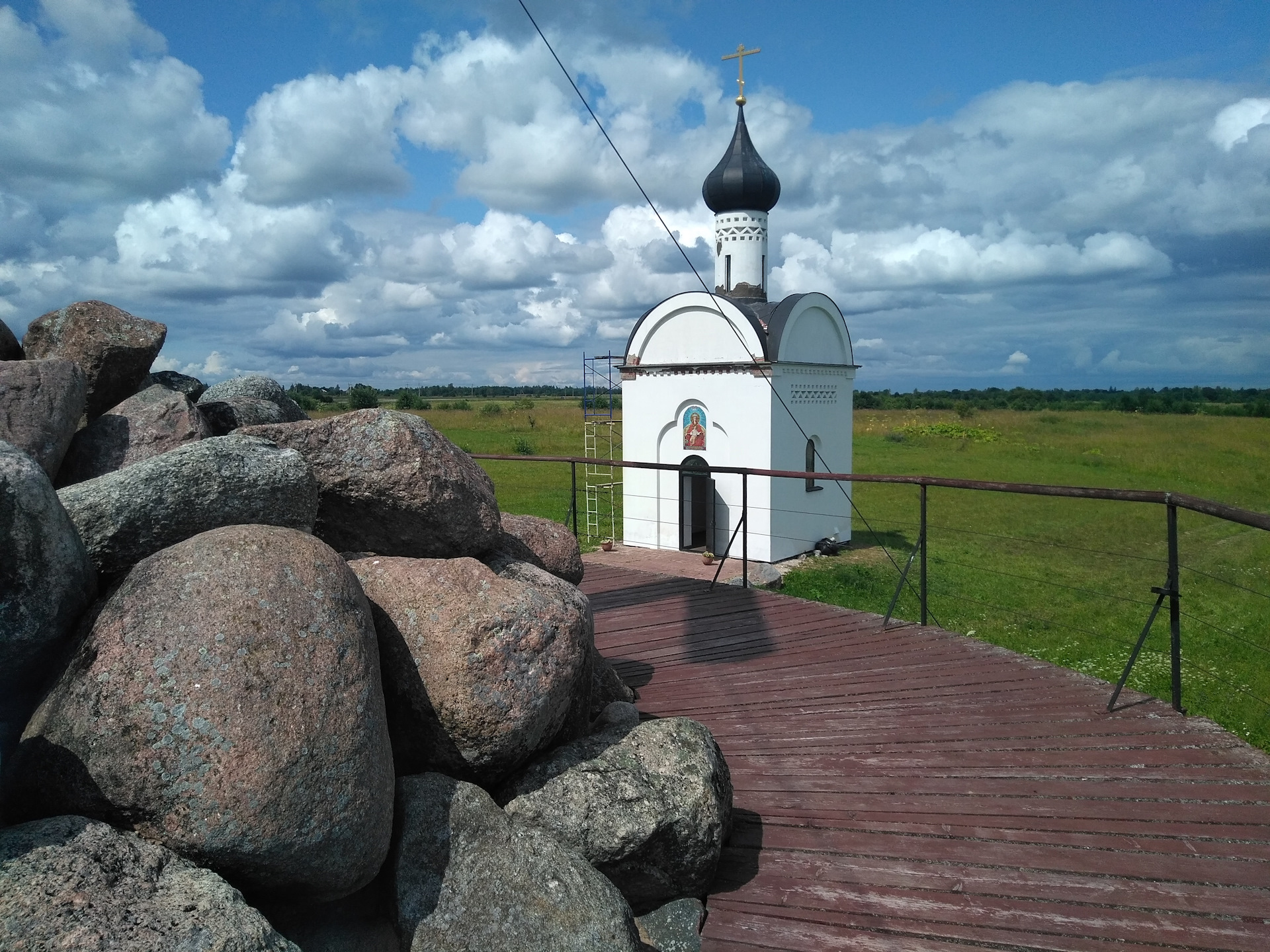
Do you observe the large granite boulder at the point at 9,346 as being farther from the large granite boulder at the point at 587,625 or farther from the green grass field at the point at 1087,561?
the green grass field at the point at 1087,561

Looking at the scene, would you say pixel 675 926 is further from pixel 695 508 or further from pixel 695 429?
pixel 695 508

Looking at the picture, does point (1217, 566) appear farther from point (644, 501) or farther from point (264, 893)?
point (264, 893)

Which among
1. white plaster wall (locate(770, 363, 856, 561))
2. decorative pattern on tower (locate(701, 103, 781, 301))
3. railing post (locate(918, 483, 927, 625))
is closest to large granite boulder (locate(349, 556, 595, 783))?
railing post (locate(918, 483, 927, 625))

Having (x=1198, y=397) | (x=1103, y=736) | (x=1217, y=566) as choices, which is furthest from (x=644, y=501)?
(x=1198, y=397)

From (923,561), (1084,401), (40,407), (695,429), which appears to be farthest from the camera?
(1084,401)

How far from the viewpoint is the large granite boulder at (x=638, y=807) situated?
330cm

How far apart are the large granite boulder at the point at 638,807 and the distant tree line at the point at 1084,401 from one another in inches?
2149

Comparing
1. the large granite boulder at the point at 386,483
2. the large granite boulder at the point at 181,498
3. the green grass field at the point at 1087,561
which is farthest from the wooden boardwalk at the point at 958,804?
the green grass field at the point at 1087,561

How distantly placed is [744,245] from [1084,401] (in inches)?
3011

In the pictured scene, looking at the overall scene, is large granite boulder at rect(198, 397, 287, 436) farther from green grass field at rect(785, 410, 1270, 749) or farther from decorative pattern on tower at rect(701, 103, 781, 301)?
decorative pattern on tower at rect(701, 103, 781, 301)

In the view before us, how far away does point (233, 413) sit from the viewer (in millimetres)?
4648

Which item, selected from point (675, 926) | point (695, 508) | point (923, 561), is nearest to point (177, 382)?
point (675, 926)

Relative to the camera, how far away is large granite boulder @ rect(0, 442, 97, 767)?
8.39ft

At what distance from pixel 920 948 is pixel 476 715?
168 centimetres
